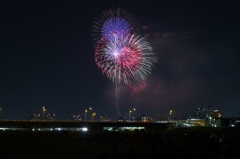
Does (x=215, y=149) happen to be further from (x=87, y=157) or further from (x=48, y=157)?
(x=48, y=157)

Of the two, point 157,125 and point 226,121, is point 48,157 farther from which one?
point 226,121

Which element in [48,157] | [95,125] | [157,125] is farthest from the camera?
[157,125]

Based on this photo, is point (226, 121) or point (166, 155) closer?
point (166, 155)

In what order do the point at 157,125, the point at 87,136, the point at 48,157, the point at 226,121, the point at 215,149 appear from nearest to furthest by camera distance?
1. the point at 48,157
2. the point at 215,149
3. the point at 87,136
4. the point at 157,125
5. the point at 226,121

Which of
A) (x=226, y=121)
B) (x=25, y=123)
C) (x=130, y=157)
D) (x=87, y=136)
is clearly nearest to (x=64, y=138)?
(x=87, y=136)

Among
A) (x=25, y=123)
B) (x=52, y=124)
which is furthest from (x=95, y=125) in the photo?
(x=25, y=123)

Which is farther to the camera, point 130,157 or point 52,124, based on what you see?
point 52,124

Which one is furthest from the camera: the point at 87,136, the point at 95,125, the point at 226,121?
the point at 226,121

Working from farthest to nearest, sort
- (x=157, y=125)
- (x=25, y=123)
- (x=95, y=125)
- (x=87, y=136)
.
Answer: (x=157, y=125) → (x=95, y=125) → (x=25, y=123) → (x=87, y=136)
